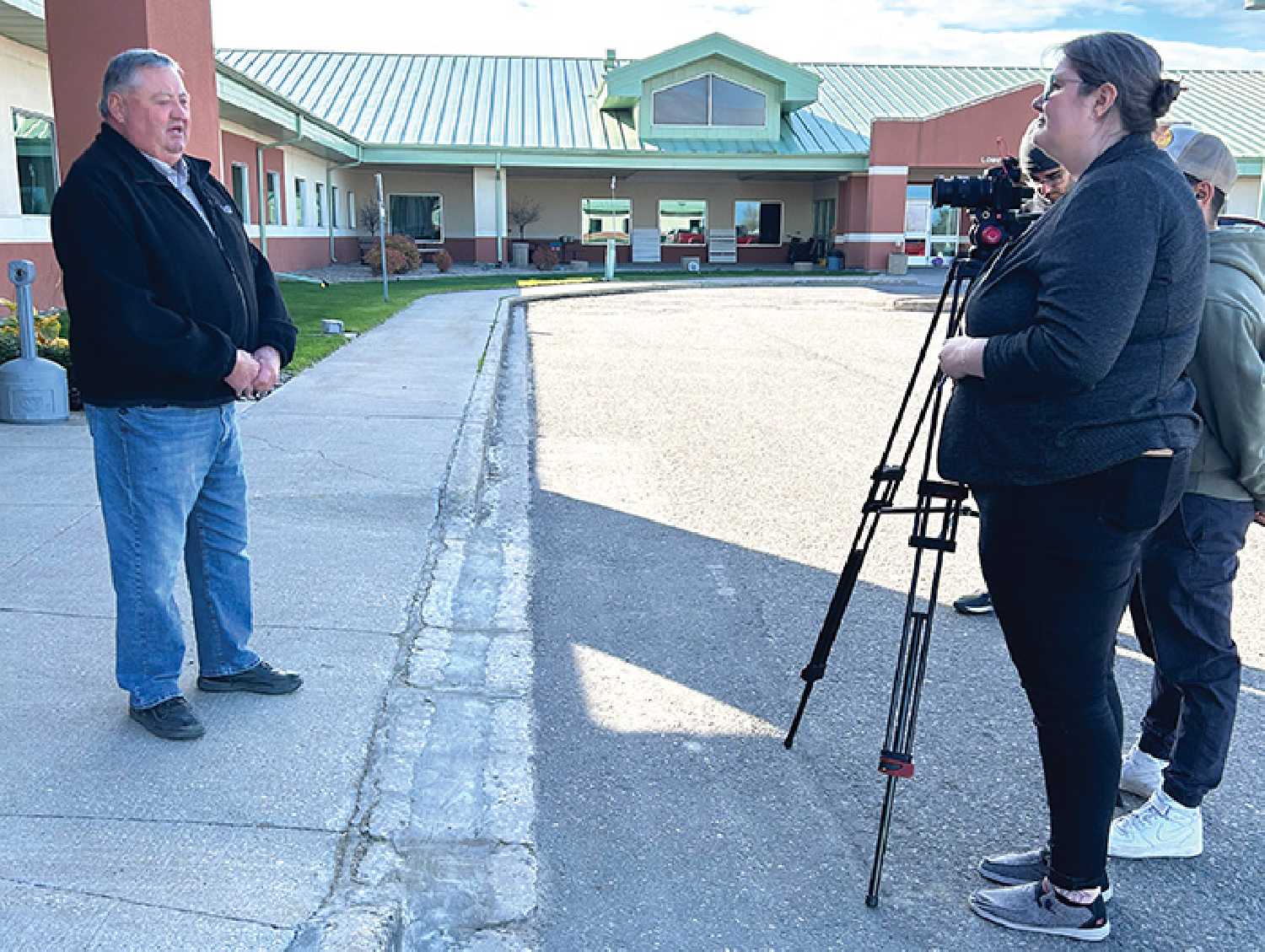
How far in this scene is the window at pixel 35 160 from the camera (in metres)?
15.2

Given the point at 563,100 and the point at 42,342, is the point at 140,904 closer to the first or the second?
the point at 42,342

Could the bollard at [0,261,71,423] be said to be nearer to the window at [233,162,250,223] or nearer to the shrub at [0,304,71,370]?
the shrub at [0,304,71,370]

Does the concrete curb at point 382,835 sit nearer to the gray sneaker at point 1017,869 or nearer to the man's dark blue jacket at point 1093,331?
the gray sneaker at point 1017,869

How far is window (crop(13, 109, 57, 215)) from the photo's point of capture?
1523 centimetres

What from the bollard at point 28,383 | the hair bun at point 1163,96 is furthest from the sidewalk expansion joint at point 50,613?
the bollard at point 28,383

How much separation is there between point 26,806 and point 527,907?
1.37 meters

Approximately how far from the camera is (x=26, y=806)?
312 cm

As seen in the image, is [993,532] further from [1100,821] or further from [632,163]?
[632,163]

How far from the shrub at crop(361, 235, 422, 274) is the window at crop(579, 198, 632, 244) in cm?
925

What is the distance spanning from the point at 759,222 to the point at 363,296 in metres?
21.7

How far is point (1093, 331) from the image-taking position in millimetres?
2467

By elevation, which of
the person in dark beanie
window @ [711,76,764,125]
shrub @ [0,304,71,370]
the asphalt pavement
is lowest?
the asphalt pavement

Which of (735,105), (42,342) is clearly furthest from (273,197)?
(42,342)

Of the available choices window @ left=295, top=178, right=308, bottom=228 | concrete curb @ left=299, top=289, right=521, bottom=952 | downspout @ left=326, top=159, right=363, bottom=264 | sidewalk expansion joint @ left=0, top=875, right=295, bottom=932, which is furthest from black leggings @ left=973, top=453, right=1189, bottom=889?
downspout @ left=326, top=159, right=363, bottom=264
